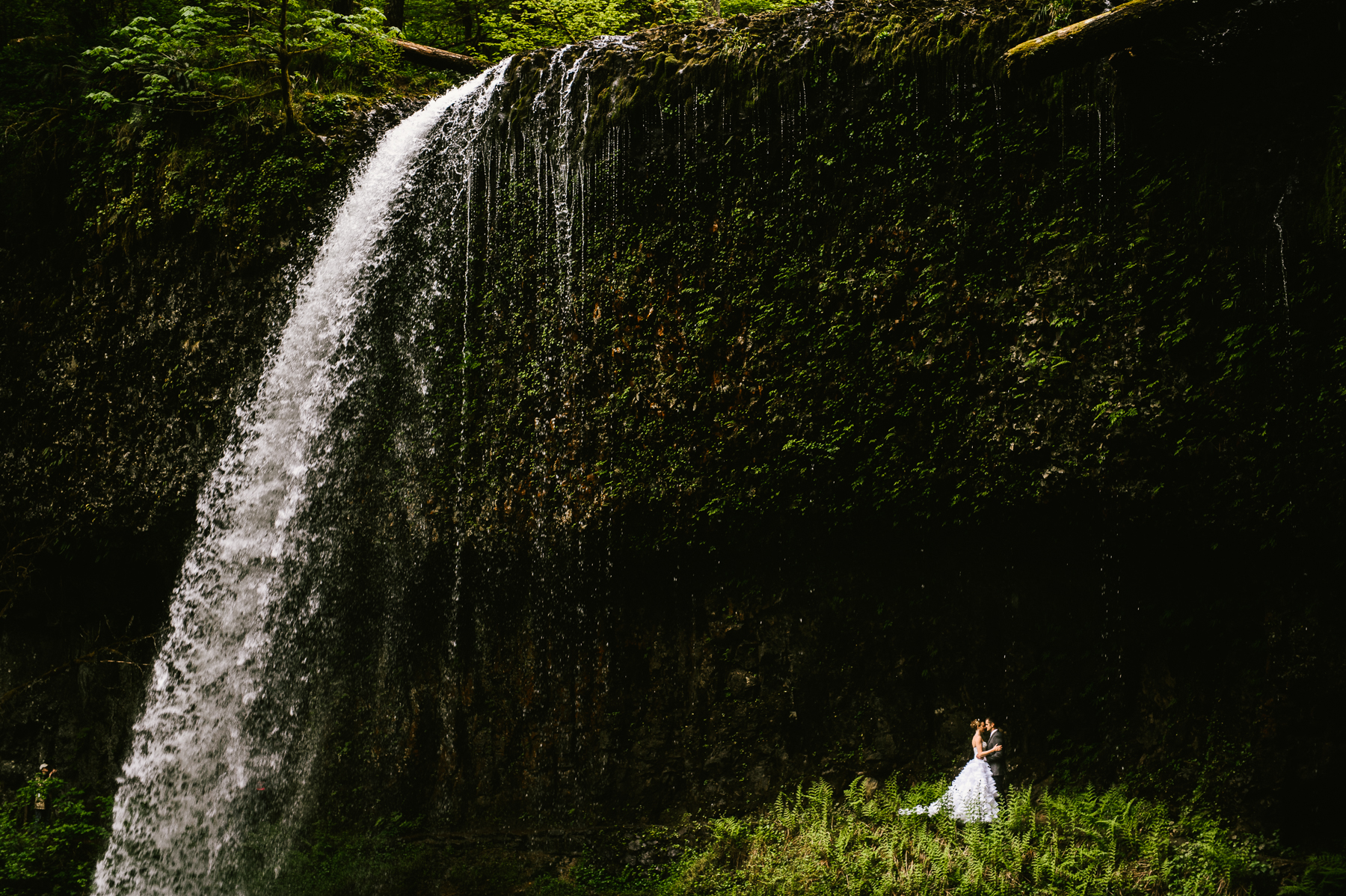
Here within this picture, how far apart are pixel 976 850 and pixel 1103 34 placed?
244 inches

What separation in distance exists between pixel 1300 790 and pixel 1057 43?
6.01m

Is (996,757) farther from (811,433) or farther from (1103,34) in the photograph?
(1103,34)

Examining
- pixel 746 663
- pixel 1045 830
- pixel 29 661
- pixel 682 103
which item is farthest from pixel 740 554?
pixel 29 661

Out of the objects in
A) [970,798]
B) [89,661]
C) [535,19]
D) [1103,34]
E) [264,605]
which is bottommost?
[970,798]

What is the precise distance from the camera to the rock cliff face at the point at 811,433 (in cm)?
704

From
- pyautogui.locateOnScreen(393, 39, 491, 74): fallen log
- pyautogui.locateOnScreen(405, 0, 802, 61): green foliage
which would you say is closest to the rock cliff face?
pyautogui.locateOnScreen(393, 39, 491, 74): fallen log

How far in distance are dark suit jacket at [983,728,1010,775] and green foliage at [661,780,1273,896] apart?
0.24 m

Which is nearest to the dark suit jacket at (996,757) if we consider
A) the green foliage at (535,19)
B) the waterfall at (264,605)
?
the waterfall at (264,605)

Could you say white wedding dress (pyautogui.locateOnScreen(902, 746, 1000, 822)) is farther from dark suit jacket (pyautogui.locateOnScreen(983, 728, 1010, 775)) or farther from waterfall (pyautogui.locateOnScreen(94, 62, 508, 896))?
waterfall (pyautogui.locateOnScreen(94, 62, 508, 896))

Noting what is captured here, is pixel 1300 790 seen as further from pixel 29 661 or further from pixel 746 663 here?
pixel 29 661

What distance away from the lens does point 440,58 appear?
12.1 meters

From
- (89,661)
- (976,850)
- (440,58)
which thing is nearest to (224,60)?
(440,58)

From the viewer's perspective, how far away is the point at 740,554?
360 inches

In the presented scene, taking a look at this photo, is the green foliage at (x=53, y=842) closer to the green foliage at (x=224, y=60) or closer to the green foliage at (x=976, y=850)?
the green foliage at (x=976, y=850)
